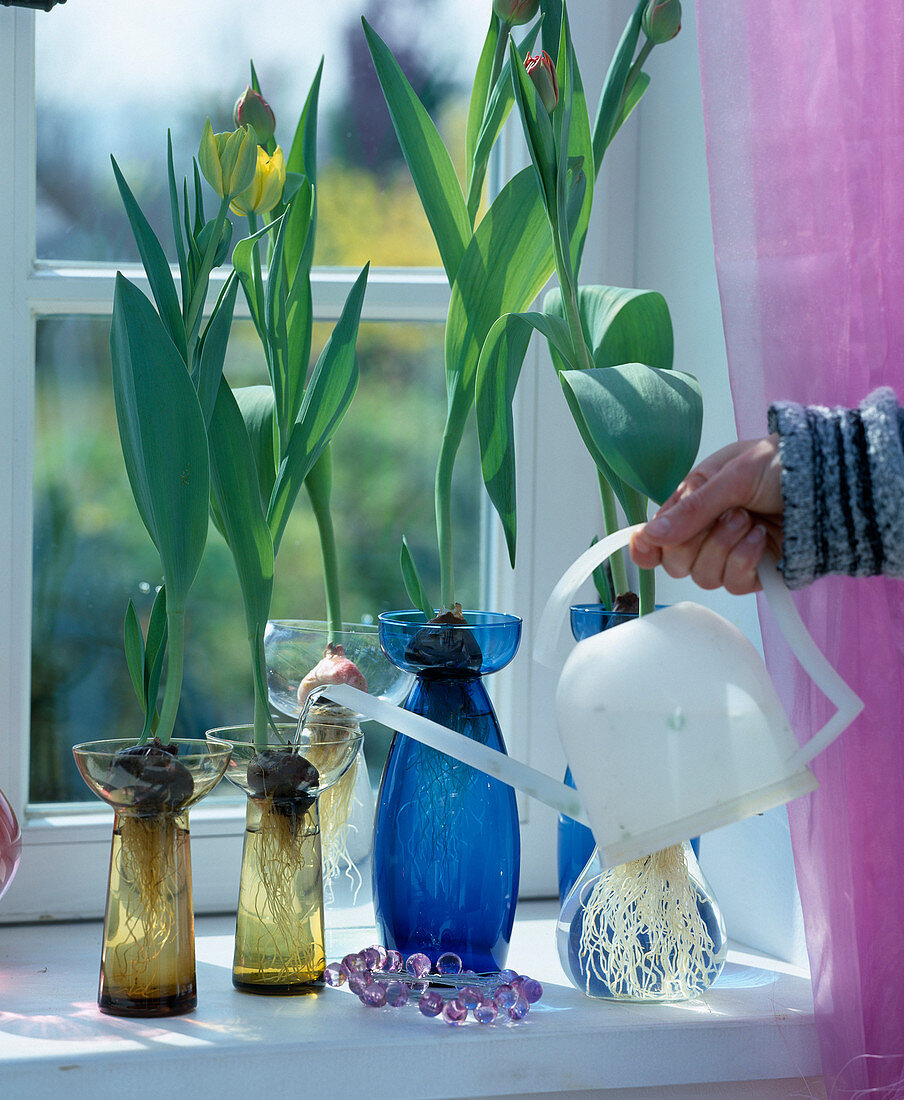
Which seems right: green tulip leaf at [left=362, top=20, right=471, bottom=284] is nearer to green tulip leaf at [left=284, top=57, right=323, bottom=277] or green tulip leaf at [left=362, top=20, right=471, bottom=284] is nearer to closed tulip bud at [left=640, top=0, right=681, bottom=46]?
green tulip leaf at [left=284, top=57, right=323, bottom=277]

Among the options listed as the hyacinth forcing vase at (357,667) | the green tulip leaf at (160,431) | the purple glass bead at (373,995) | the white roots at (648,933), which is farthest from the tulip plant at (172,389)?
the white roots at (648,933)

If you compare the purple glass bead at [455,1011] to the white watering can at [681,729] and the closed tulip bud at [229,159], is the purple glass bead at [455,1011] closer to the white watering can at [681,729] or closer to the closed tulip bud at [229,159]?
the white watering can at [681,729]

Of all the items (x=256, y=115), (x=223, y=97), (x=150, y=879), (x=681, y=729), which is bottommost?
(x=150, y=879)

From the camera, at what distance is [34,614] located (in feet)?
3.53

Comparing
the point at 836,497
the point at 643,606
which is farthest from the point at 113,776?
the point at 836,497

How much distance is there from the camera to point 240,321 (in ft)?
3.66

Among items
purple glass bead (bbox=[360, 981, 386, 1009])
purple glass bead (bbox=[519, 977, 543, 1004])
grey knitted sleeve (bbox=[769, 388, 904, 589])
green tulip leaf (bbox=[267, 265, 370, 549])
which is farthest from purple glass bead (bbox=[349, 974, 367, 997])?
grey knitted sleeve (bbox=[769, 388, 904, 589])

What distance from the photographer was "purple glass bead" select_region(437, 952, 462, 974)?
0.85 m

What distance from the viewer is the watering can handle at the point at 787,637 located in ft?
1.85

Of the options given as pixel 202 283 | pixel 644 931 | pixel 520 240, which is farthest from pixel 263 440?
pixel 644 931

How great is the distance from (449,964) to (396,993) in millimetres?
46

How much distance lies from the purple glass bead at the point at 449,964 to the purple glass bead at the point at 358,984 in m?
0.06

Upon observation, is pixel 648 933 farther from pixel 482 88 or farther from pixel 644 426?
pixel 482 88

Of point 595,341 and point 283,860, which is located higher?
point 595,341
